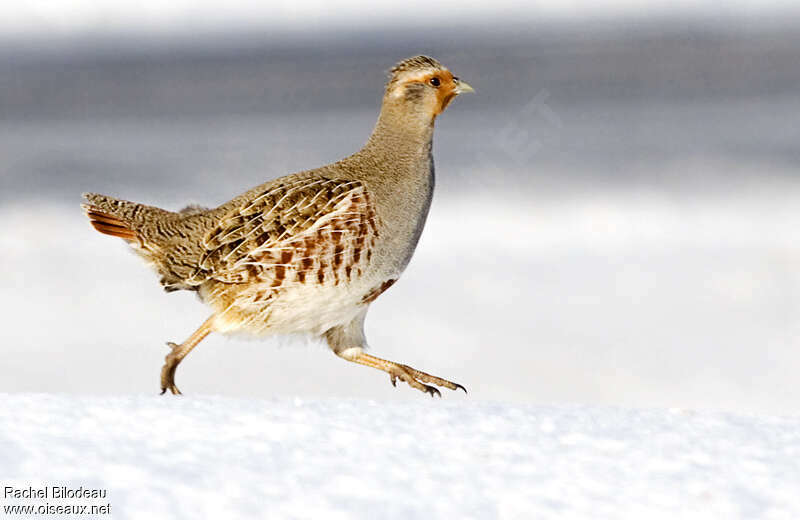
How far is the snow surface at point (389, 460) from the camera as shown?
132cm

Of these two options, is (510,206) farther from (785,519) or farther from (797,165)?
(785,519)

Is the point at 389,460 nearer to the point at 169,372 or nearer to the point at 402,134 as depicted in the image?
the point at 169,372

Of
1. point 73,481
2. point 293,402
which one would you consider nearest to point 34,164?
point 293,402

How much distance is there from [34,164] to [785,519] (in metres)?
5.04

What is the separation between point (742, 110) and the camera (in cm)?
575

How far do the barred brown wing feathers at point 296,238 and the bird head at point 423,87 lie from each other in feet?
0.68

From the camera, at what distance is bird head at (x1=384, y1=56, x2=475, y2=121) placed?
270cm

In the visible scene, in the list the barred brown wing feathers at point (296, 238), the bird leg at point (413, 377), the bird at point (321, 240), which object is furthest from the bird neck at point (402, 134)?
the bird leg at point (413, 377)

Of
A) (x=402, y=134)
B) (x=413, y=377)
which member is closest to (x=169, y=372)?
(x=413, y=377)

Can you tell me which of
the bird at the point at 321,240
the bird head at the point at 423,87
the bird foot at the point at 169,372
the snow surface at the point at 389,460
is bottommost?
the snow surface at the point at 389,460

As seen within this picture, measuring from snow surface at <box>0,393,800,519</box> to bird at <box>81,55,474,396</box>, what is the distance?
30.7 inches

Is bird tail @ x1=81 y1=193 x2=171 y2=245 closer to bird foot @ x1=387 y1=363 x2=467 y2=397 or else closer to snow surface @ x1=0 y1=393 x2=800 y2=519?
bird foot @ x1=387 y1=363 x2=467 y2=397

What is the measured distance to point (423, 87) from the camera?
8.89 ft

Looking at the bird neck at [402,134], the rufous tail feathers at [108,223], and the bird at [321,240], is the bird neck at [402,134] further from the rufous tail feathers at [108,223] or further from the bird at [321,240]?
the rufous tail feathers at [108,223]
